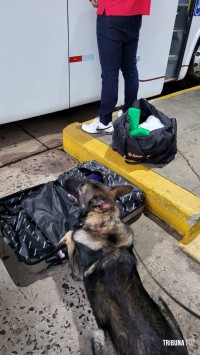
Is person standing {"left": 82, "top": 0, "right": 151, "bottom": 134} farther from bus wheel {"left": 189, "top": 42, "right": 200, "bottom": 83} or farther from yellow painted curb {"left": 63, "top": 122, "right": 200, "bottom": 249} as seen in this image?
bus wheel {"left": 189, "top": 42, "right": 200, "bottom": 83}

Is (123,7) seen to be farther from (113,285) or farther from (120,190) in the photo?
(113,285)

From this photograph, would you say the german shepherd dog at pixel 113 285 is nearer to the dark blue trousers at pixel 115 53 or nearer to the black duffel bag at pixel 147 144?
the black duffel bag at pixel 147 144

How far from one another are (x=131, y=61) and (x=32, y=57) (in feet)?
3.40

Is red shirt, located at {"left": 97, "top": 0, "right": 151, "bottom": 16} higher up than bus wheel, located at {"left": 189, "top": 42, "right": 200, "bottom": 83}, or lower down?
higher up

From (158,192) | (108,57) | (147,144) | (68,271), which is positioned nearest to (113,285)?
(68,271)

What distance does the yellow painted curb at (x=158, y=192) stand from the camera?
228 cm

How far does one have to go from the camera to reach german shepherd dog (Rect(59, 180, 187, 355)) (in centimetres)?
134

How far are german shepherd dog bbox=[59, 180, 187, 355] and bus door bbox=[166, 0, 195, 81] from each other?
10.8ft

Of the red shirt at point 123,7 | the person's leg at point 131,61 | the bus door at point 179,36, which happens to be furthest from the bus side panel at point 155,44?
the red shirt at point 123,7

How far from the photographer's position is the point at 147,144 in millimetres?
2553

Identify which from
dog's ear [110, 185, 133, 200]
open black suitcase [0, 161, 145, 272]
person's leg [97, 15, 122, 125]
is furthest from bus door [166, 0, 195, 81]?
dog's ear [110, 185, 133, 200]

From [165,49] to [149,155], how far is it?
2030mm

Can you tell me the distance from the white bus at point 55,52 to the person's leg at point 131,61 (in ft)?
1.54

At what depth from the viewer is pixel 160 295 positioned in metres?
1.90
